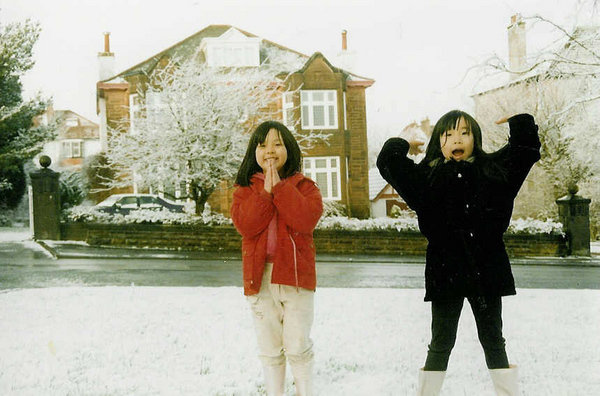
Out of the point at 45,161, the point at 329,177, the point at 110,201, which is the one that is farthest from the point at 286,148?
the point at 110,201

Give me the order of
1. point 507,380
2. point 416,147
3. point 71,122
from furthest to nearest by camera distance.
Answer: point 71,122 → point 416,147 → point 507,380

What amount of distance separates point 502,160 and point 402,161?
0.33 m

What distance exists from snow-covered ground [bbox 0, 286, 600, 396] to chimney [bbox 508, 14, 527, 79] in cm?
145

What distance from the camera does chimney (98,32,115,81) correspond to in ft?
9.50

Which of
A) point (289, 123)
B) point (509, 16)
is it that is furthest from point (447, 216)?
point (289, 123)

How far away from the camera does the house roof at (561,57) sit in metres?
3.06

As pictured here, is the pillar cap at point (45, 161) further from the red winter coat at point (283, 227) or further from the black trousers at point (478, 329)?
the black trousers at point (478, 329)

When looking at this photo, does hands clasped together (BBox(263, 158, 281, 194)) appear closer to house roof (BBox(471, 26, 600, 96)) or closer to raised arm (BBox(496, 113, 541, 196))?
raised arm (BBox(496, 113, 541, 196))

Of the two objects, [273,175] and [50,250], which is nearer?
[273,175]

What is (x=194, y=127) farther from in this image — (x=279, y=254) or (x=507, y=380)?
(x=507, y=380)

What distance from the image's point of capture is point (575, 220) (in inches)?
122

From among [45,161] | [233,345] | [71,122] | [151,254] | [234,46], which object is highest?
[234,46]

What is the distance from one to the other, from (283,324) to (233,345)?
726 mm

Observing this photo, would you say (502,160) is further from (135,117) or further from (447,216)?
(135,117)
